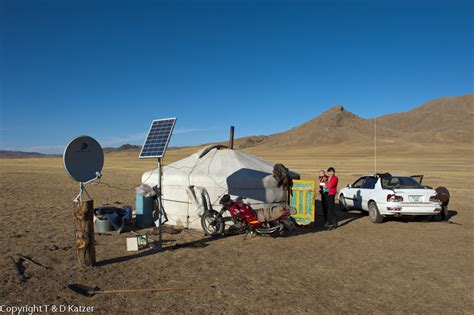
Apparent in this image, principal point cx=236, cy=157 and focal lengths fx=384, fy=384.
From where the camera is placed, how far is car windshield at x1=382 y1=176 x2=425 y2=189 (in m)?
11.4

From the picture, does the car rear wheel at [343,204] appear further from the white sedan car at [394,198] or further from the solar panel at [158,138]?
the solar panel at [158,138]

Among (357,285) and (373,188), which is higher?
(373,188)

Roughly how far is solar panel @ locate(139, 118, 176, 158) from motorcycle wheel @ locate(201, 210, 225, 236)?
2377mm

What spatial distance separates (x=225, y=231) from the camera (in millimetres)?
10039

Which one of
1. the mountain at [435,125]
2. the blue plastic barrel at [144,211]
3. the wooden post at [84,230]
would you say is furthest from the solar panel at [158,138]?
the mountain at [435,125]

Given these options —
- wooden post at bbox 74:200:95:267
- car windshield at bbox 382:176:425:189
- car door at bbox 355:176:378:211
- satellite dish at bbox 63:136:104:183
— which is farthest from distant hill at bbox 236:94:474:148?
wooden post at bbox 74:200:95:267

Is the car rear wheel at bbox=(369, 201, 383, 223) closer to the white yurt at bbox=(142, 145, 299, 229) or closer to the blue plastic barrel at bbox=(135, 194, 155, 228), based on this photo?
the white yurt at bbox=(142, 145, 299, 229)

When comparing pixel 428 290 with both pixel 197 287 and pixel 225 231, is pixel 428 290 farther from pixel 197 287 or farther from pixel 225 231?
pixel 225 231

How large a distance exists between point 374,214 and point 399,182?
1274 millimetres

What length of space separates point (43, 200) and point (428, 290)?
15.1 meters

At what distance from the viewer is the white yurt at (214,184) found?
10328 millimetres

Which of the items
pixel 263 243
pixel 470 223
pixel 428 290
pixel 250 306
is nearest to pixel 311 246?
pixel 263 243

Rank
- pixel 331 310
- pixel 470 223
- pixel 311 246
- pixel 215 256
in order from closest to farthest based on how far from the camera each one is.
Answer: pixel 331 310 → pixel 215 256 → pixel 311 246 → pixel 470 223

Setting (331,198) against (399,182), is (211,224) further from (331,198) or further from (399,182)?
(399,182)
